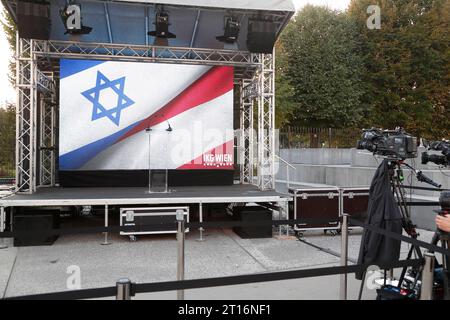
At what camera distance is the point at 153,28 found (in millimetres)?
10188

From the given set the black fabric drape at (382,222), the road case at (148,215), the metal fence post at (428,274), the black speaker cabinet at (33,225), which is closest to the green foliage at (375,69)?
the road case at (148,215)

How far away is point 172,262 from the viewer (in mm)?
6301

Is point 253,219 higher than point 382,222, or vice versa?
point 382,222

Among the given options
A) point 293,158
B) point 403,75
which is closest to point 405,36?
point 403,75

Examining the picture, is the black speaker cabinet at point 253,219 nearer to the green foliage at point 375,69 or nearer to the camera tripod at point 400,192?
the camera tripod at point 400,192

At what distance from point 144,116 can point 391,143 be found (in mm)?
7674

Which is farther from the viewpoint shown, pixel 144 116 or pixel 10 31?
pixel 10 31

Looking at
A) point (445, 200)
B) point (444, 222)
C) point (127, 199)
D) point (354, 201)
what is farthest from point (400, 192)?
point (127, 199)

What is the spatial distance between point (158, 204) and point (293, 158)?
35.5 feet

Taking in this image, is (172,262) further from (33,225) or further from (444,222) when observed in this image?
(444,222)

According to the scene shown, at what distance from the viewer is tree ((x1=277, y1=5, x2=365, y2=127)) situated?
24.2m

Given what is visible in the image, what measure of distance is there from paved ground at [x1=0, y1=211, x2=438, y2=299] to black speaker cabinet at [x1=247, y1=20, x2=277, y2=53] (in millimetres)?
4342

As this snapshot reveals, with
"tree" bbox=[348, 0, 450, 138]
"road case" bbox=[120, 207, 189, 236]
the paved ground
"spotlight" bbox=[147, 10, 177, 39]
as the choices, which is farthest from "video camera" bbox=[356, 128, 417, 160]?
"tree" bbox=[348, 0, 450, 138]

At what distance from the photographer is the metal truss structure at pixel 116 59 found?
9.08 metres
